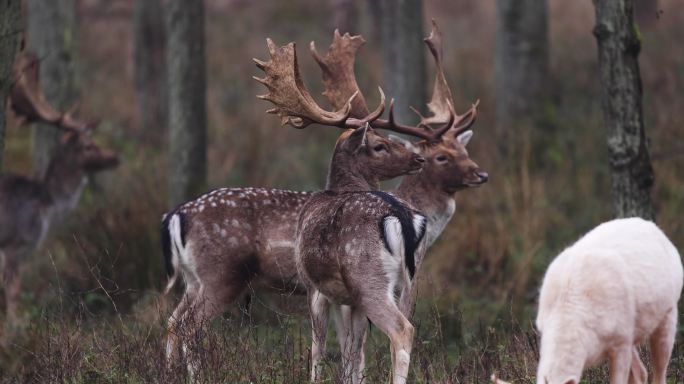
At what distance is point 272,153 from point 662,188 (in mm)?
4838

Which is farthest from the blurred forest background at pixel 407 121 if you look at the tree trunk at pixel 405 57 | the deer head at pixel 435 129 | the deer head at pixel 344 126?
the deer head at pixel 344 126

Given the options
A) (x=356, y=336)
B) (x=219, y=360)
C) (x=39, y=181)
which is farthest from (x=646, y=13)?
(x=219, y=360)

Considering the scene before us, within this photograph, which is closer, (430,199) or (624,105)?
(624,105)

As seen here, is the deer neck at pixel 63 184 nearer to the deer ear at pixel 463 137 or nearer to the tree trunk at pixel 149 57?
the tree trunk at pixel 149 57

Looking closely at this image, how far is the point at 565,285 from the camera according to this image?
191 inches

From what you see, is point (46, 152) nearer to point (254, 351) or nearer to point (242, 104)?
point (242, 104)

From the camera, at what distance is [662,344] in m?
5.29

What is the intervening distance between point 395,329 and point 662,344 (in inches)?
52.8

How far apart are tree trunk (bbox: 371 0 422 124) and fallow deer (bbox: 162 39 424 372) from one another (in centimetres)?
306

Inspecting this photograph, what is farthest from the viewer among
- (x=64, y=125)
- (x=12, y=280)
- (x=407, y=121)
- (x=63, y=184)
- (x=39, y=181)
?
(x=63, y=184)

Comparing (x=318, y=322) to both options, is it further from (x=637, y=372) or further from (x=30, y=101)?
(x=30, y=101)

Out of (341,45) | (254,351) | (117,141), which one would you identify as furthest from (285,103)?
(117,141)

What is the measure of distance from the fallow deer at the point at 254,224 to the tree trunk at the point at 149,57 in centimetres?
893

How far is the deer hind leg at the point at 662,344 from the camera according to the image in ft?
17.1
